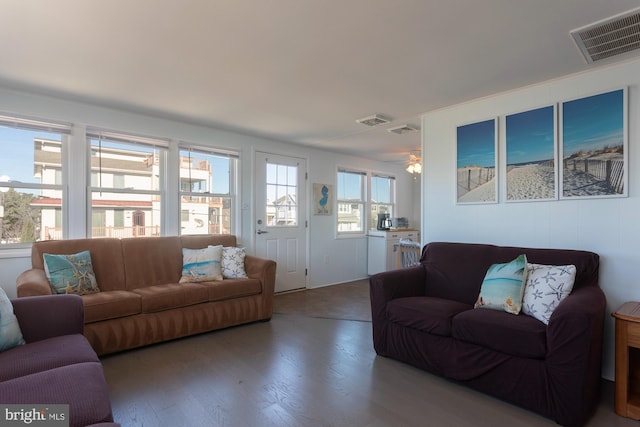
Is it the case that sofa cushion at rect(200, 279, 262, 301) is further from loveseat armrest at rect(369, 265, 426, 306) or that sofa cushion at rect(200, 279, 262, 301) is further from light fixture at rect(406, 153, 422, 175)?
light fixture at rect(406, 153, 422, 175)

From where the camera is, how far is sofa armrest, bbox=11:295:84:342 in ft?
6.42

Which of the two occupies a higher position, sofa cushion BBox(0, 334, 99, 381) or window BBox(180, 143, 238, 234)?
window BBox(180, 143, 238, 234)

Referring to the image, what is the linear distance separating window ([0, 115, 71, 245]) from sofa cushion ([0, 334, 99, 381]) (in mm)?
1787

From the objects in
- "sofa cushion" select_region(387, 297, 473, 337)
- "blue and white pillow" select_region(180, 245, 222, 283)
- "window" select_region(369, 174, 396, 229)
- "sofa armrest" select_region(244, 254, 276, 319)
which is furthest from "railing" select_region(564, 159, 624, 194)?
"window" select_region(369, 174, 396, 229)

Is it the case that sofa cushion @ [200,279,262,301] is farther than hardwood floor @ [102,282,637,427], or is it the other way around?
sofa cushion @ [200,279,262,301]

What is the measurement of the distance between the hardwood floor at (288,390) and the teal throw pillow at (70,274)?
0.65 meters

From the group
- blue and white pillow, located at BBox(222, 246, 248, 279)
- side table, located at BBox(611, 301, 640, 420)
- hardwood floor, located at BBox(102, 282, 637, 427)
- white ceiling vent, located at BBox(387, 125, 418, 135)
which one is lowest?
hardwood floor, located at BBox(102, 282, 637, 427)

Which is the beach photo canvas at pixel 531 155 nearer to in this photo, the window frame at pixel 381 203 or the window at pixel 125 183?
the window frame at pixel 381 203

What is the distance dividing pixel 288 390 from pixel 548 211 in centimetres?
249

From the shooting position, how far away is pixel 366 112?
12.0 feet

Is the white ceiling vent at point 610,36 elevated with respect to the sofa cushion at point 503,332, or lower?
elevated

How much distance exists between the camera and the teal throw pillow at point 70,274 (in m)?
2.82

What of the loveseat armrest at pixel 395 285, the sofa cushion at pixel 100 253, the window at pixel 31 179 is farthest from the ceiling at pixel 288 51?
the loveseat armrest at pixel 395 285

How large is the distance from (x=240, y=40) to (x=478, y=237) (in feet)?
8.78
